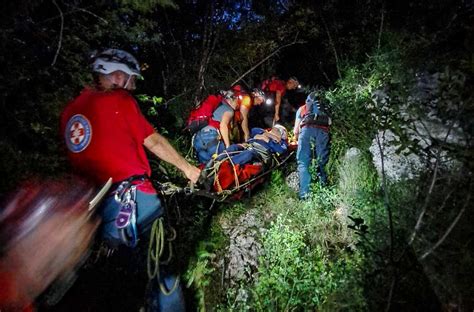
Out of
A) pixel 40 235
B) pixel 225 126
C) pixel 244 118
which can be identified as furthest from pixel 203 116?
pixel 40 235

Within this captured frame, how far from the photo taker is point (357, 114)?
5.71 m

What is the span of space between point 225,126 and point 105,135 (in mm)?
3030

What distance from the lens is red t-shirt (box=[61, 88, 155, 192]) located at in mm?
2906

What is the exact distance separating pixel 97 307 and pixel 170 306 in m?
0.88

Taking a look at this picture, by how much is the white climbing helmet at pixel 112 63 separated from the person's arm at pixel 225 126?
269 centimetres

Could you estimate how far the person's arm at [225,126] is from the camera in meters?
5.75

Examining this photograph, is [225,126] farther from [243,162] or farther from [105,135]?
[105,135]

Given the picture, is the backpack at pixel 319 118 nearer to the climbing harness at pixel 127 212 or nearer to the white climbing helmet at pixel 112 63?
the white climbing helmet at pixel 112 63

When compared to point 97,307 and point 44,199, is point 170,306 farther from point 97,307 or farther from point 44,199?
point 44,199

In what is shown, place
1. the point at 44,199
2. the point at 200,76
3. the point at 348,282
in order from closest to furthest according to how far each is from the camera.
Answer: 1. the point at 44,199
2. the point at 348,282
3. the point at 200,76

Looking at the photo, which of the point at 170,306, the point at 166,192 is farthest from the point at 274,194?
the point at 170,306

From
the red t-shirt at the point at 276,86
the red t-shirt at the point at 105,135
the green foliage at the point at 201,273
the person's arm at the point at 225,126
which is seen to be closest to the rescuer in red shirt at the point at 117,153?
the red t-shirt at the point at 105,135

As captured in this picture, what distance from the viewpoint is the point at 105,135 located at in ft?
9.51

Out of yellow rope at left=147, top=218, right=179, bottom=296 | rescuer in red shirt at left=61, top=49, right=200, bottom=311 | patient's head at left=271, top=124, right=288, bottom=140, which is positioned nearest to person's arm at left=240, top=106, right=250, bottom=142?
patient's head at left=271, top=124, right=288, bottom=140
